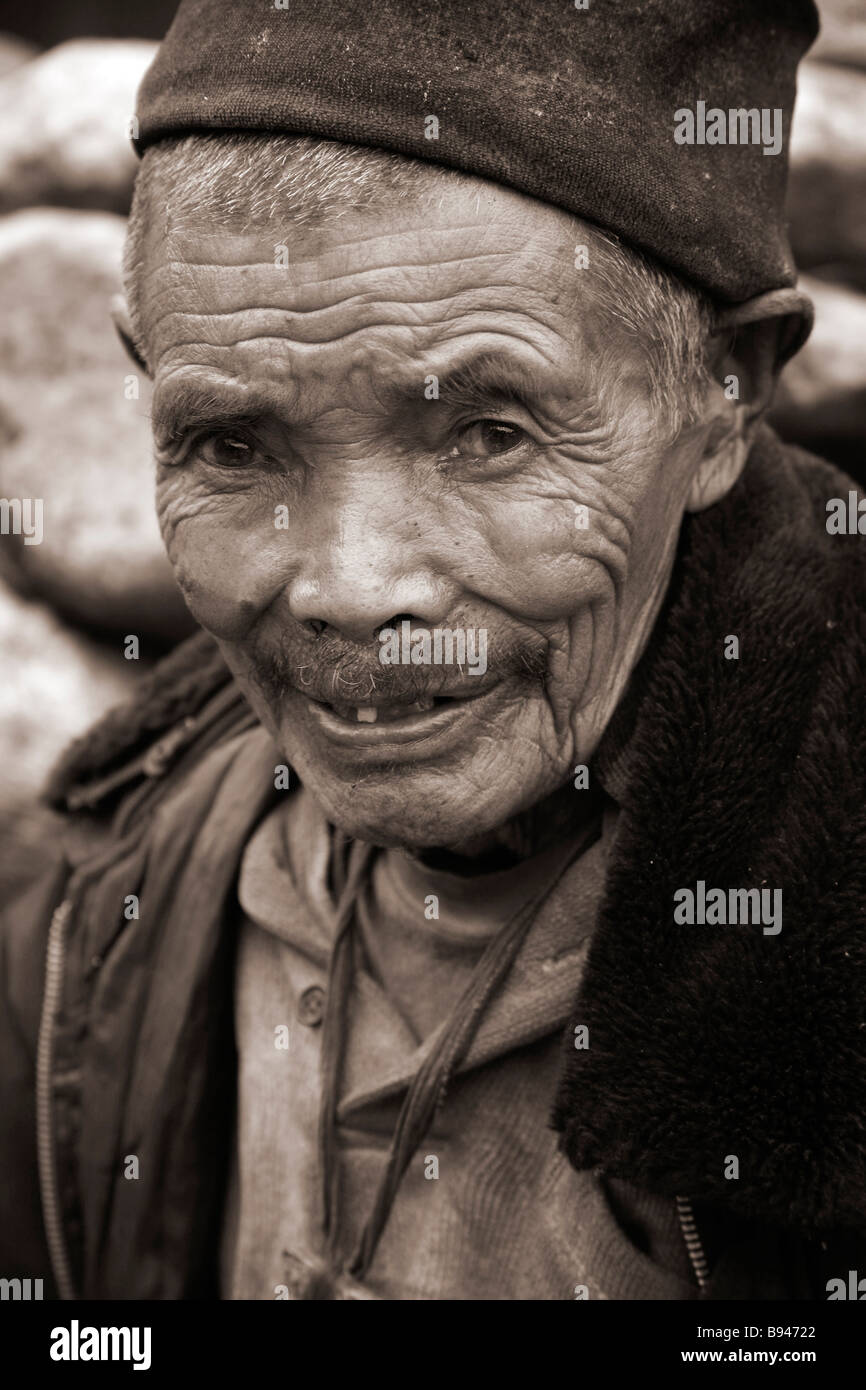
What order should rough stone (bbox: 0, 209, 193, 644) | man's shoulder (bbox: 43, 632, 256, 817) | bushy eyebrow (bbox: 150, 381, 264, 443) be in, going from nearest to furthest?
1. bushy eyebrow (bbox: 150, 381, 264, 443)
2. man's shoulder (bbox: 43, 632, 256, 817)
3. rough stone (bbox: 0, 209, 193, 644)

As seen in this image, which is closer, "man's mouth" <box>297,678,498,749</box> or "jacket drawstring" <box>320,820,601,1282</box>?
"man's mouth" <box>297,678,498,749</box>

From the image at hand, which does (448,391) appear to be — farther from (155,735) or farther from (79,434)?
(79,434)

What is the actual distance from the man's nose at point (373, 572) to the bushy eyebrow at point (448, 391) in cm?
13

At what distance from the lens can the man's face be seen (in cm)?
165

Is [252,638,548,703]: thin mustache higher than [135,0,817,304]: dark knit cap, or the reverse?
[135,0,817,304]: dark knit cap

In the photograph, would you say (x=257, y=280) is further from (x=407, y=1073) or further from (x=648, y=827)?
(x=407, y=1073)

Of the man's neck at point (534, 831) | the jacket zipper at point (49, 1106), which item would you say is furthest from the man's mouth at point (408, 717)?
the jacket zipper at point (49, 1106)

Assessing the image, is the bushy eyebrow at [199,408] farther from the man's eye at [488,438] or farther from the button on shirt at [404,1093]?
the button on shirt at [404,1093]

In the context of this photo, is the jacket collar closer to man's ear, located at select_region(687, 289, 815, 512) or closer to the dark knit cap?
man's ear, located at select_region(687, 289, 815, 512)

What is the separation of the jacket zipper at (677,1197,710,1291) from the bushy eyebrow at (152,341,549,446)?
96cm

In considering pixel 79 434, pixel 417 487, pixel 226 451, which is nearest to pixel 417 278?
pixel 417 487

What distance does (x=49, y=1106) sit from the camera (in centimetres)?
238

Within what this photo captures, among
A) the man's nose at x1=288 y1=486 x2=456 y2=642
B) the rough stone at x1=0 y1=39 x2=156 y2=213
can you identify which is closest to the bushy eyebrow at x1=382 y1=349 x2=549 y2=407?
the man's nose at x1=288 y1=486 x2=456 y2=642
